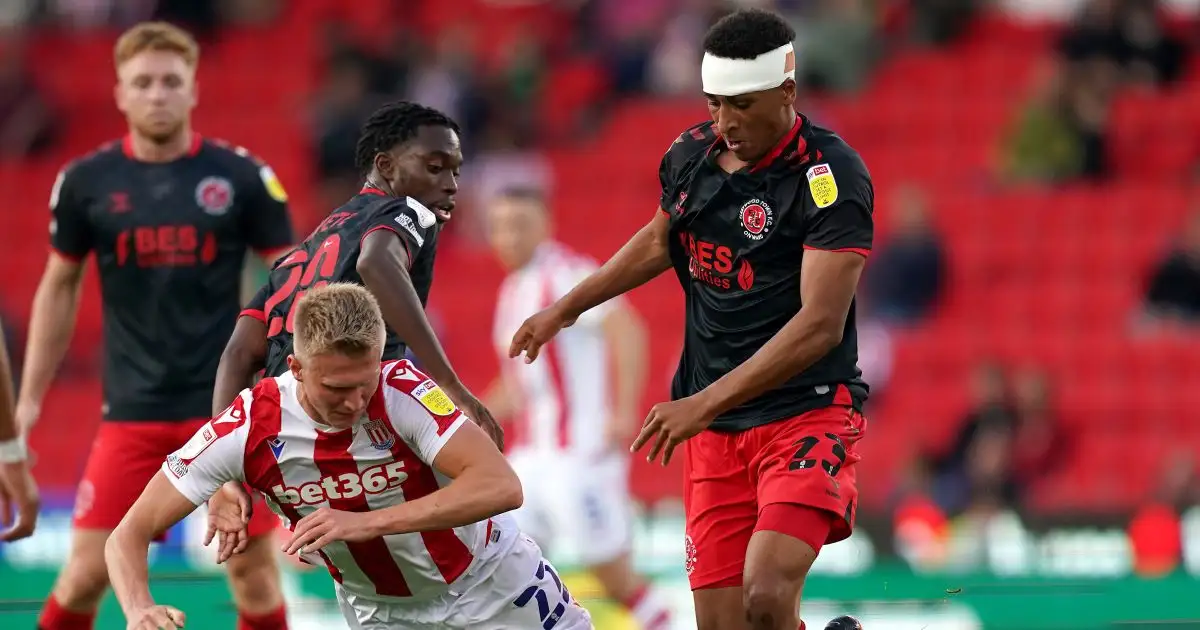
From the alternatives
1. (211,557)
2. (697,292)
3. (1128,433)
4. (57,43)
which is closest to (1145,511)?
(1128,433)

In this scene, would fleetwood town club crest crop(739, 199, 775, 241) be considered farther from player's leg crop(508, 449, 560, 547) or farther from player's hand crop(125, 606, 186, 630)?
player's leg crop(508, 449, 560, 547)

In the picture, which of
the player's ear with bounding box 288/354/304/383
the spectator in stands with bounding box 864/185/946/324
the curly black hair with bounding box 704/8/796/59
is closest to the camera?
the player's ear with bounding box 288/354/304/383

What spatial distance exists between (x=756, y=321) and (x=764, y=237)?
28 centimetres

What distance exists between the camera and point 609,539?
28.9 ft

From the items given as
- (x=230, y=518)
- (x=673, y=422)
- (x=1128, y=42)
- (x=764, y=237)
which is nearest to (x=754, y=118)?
(x=764, y=237)

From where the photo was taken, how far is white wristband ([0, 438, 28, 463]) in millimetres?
6012

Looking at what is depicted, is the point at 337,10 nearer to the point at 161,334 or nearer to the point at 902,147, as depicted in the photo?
the point at 902,147

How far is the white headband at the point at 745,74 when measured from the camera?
529 centimetres

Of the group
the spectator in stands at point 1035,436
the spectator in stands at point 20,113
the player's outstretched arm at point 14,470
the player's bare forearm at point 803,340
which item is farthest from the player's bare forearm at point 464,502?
the spectator in stands at point 20,113

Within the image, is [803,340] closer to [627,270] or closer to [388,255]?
[627,270]

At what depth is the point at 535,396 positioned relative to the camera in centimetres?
957

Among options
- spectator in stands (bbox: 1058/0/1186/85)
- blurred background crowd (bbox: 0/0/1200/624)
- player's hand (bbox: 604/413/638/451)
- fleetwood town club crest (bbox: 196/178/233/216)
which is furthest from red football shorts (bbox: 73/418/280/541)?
spectator in stands (bbox: 1058/0/1186/85)

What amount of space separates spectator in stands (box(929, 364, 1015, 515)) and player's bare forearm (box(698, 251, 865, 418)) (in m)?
7.87

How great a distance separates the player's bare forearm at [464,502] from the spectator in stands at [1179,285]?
1126 centimetres
